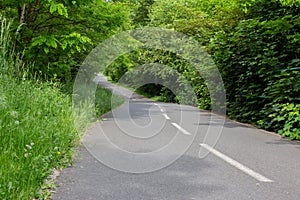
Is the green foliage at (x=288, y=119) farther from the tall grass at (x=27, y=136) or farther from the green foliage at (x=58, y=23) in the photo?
the green foliage at (x=58, y=23)

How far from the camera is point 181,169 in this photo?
5297mm

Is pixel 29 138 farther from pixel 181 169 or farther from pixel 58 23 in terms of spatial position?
pixel 58 23

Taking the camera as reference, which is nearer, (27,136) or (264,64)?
(27,136)

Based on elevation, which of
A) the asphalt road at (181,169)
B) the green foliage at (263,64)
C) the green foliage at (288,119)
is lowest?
the asphalt road at (181,169)

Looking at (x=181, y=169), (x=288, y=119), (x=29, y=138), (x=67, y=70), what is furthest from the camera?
(x=67, y=70)

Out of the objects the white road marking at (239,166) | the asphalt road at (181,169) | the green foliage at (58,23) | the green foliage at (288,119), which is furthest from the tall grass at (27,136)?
the green foliage at (288,119)

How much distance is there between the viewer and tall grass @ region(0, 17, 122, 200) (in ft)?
11.9

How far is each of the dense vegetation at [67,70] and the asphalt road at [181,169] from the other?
1.86 ft

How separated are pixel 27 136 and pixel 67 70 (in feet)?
23.4

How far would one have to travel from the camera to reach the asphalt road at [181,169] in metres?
4.09

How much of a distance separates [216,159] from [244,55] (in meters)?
7.96

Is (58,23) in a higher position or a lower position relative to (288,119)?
higher

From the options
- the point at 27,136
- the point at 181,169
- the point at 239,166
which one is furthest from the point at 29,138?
the point at 239,166

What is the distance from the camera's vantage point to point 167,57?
108 feet
